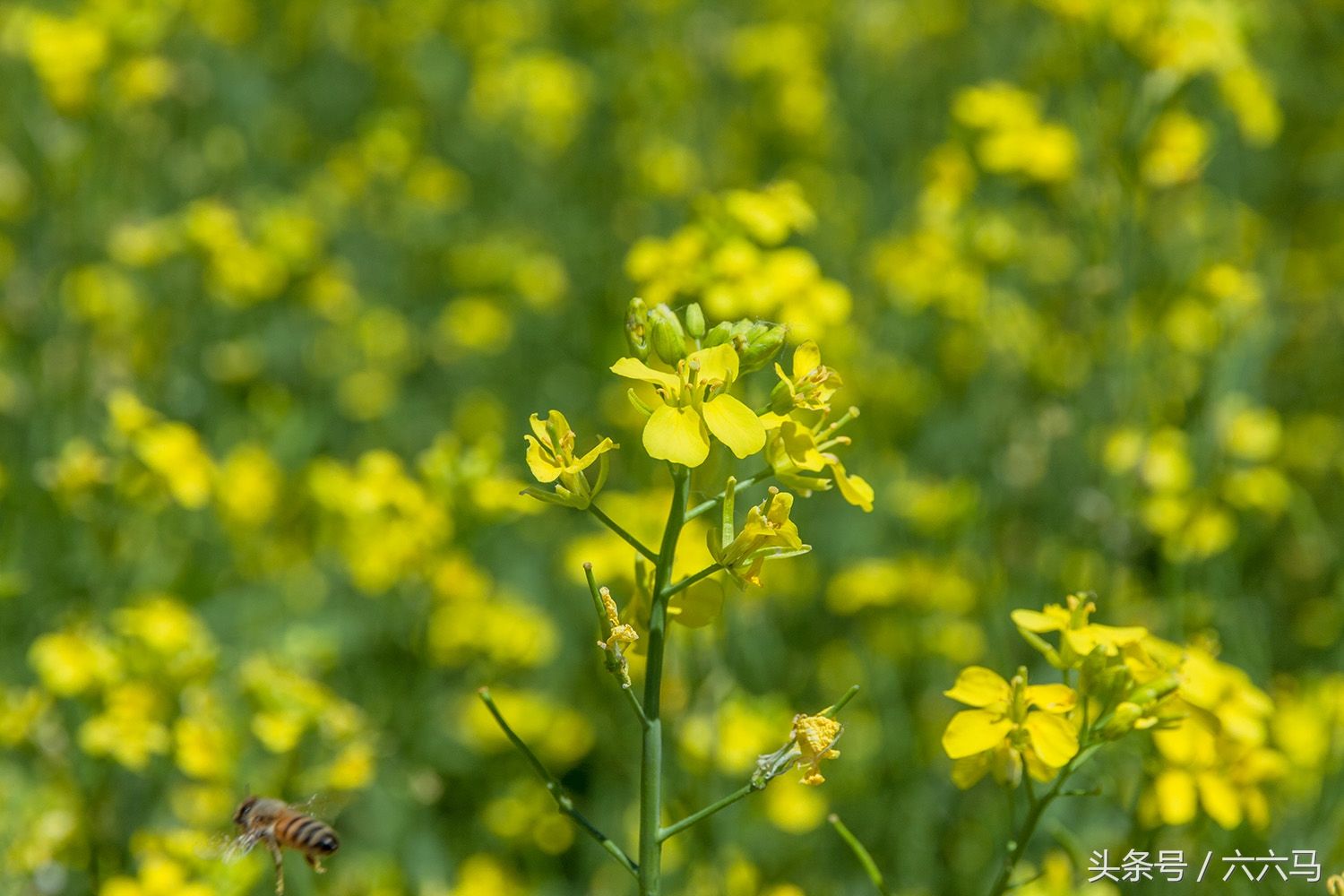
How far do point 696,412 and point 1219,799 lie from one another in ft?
3.46

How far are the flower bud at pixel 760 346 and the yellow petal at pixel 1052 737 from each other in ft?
Result: 1.75

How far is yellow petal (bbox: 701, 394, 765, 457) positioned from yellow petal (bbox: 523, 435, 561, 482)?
180 millimetres

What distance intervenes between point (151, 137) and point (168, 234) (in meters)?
1.44

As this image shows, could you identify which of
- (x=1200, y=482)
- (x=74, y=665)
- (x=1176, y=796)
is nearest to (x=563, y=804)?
(x=1176, y=796)

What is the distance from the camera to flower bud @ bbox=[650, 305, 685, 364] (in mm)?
1621

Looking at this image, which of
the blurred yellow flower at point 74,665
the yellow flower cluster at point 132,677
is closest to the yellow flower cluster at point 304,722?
the yellow flower cluster at point 132,677

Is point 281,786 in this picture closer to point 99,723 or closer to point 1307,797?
point 99,723

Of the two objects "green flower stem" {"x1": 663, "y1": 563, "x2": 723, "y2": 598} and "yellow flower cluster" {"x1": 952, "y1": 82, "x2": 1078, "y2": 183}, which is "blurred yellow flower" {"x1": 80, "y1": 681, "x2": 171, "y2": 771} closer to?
"green flower stem" {"x1": 663, "y1": 563, "x2": 723, "y2": 598}

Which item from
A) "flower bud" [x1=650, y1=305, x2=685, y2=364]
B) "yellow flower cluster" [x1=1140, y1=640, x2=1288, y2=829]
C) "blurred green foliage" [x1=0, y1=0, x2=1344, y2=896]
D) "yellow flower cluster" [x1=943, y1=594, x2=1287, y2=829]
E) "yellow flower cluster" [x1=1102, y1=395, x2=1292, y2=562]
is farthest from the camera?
"yellow flower cluster" [x1=1102, y1=395, x2=1292, y2=562]

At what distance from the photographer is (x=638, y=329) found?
1696 millimetres

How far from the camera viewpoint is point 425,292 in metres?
5.49

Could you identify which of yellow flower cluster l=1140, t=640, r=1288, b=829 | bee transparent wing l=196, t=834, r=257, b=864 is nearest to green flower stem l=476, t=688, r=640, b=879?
bee transparent wing l=196, t=834, r=257, b=864

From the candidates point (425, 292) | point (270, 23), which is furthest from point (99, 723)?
point (270, 23)

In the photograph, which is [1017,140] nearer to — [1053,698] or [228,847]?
[1053,698]
